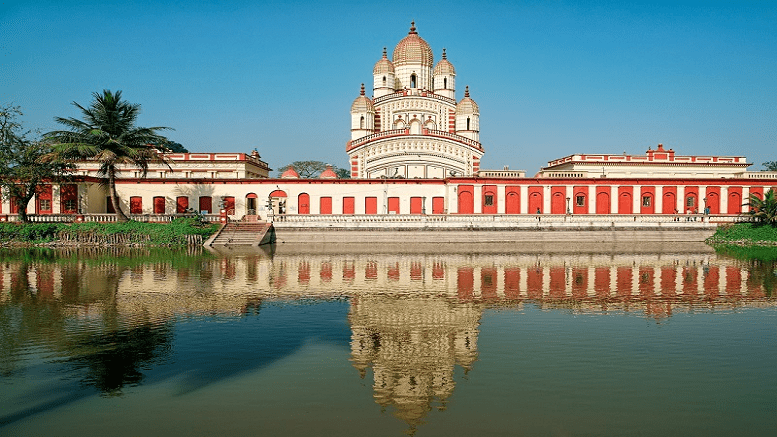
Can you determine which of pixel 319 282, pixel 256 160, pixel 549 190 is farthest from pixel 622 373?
pixel 256 160

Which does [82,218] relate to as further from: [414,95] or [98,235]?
[414,95]

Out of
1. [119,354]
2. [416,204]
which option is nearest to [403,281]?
[119,354]

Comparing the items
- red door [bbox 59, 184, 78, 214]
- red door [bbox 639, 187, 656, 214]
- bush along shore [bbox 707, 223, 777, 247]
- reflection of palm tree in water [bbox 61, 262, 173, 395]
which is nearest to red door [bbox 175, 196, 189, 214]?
red door [bbox 59, 184, 78, 214]

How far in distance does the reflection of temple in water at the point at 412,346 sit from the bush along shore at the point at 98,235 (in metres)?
23.3

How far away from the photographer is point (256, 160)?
58.8 metres

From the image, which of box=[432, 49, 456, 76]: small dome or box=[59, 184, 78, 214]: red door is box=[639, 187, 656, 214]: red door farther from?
box=[59, 184, 78, 214]: red door

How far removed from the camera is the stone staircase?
126 feet

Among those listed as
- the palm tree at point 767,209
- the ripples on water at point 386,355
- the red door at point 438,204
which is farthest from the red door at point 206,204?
the palm tree at point 767,209

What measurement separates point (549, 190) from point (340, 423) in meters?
41.4

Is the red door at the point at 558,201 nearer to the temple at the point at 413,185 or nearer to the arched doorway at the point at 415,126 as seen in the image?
the temple at the point at 413,185

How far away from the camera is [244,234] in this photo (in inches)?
1550

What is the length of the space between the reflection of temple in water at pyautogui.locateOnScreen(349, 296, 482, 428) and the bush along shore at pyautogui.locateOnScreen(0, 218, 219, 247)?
2330cm

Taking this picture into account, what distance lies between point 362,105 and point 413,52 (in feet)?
25.4

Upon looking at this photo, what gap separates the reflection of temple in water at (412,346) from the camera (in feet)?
33.0
